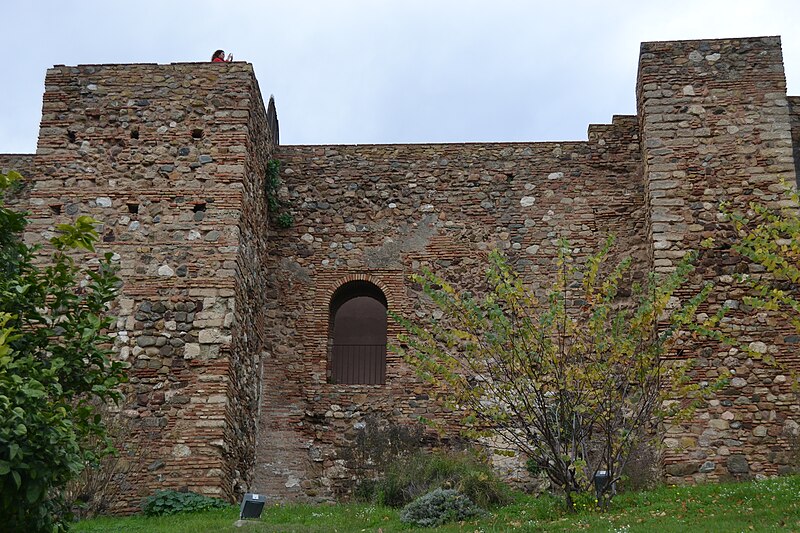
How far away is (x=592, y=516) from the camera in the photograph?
9.92 meters

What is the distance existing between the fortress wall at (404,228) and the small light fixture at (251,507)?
10.6 feet

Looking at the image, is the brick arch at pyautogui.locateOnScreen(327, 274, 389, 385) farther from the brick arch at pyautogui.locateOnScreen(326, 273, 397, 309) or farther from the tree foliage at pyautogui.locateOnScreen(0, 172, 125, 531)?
the tree foliage at pyautogui.locateOnScreen(0, 172, 125, 531)

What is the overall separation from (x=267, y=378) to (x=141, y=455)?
2784 mm

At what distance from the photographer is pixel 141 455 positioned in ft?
40.0

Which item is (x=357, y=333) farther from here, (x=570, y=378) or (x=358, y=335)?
(x=570, y=378)

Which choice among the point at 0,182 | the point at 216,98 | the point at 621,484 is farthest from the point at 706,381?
the point at 0,182

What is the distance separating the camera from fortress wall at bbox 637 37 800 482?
12.8m

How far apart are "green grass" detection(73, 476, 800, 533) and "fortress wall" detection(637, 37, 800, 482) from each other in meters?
1.02

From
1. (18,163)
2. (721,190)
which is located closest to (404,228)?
(721,190)

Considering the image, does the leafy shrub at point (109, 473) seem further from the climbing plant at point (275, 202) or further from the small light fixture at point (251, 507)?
the climbing plant at point (275, 202)

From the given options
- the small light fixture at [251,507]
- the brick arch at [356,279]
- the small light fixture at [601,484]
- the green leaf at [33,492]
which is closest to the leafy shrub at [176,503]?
the small light fixture at [251,507]

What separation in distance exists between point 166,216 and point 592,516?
7.18 meters

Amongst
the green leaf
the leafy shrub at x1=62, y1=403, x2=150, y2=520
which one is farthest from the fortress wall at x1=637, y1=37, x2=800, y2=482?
the green leaf

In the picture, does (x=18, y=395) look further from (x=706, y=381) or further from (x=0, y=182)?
(x=706, y=381)
